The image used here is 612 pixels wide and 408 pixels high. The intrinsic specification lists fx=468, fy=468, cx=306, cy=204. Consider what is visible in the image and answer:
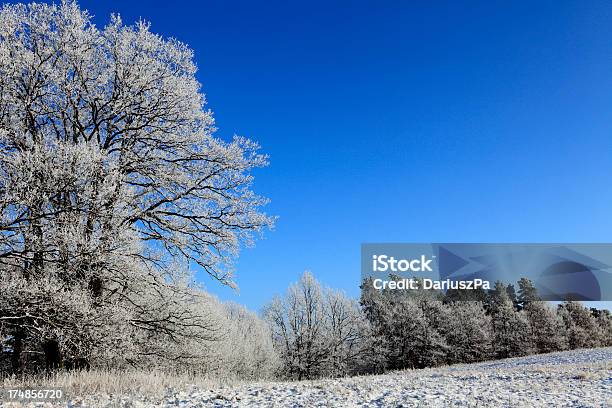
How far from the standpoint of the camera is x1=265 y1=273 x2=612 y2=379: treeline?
4541 centimetres

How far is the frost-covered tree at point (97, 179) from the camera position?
11.8m

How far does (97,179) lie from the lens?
12.7m

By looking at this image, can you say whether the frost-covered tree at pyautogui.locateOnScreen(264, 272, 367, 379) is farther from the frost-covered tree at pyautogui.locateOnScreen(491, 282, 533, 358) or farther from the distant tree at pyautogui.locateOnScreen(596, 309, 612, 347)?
the distant tree at pyautogui.locateOnScreen(596, 309, 612, 347)

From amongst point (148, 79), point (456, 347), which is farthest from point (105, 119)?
point (456, 347)

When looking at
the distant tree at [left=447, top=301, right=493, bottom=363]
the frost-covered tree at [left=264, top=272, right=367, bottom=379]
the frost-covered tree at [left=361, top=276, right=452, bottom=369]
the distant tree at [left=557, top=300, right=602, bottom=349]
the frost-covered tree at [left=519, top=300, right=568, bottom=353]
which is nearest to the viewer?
the frost-covered tree at [left=264, top=272, right=367, bottom=379]

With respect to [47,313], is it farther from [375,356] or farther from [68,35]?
[375,356]

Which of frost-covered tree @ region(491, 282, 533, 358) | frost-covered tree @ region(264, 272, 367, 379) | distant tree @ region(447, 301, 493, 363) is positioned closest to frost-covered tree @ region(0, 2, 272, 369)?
frost-covered tree @ region(264, 272, 367, 379)

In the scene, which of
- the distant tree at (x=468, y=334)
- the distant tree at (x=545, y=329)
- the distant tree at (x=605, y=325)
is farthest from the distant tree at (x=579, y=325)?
the distant tree at (x=468, y=334)

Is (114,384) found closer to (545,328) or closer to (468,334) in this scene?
(468,334)

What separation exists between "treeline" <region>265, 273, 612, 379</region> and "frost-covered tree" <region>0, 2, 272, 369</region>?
29.7 meters

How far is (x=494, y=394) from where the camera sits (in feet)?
37.2

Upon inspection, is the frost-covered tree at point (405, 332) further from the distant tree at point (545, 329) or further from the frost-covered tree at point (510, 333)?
the distant tree at point (545, 329)

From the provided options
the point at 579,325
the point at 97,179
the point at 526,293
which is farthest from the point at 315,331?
the point at 579,325

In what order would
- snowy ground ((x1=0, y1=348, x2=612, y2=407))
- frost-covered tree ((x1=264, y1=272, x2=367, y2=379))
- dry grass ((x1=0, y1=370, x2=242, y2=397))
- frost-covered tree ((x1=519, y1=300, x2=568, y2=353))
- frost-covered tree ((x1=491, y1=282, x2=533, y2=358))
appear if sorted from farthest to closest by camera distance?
frost-covered tree ((x1=519, y1=300, x2=568, y2=353)), frost-covered tree ((x1=491, y1=282, x2=533, y2=358)), frost-covered tree ((x1=264, y1=272, x2=367, y2=379)), dry grass ((x1=0, y1=370, x2=242, y2=397)), snowy ground ((x1=0, y1=348, x2=612, y2=407))
